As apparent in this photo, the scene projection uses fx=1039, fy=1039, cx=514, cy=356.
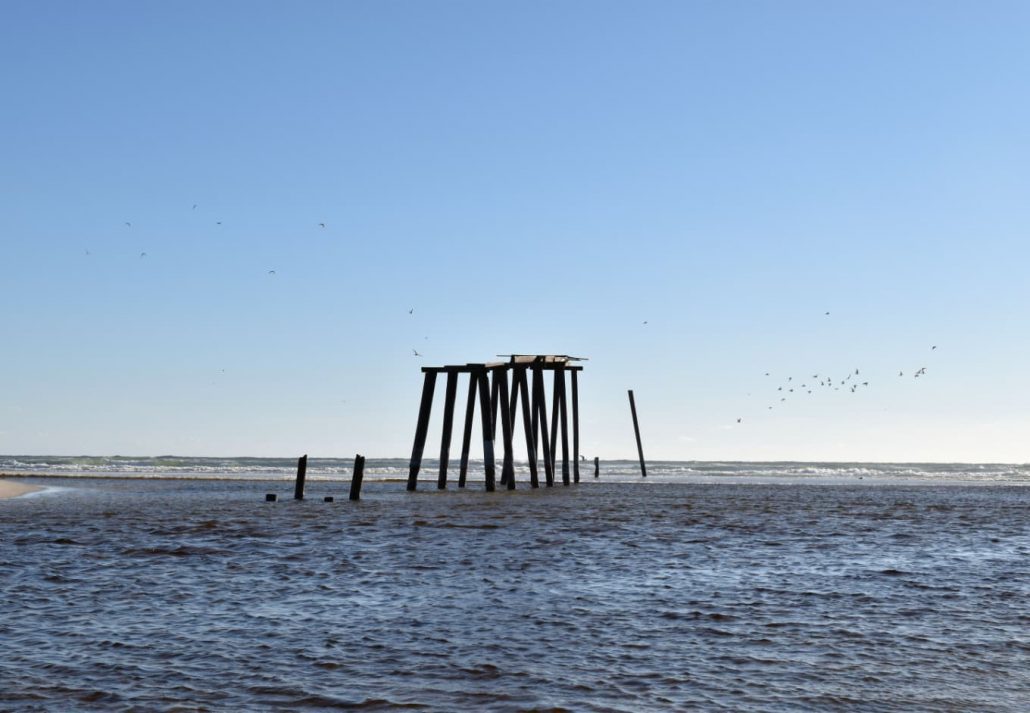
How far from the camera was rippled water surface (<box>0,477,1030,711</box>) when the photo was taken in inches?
317

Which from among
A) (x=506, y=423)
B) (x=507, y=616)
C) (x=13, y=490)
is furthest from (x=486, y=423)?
(x=507, y=616)

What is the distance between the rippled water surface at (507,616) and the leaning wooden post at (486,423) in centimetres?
1185

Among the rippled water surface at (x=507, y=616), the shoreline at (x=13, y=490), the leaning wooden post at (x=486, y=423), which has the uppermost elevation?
the leaning wooden post at (x=486, y=423)

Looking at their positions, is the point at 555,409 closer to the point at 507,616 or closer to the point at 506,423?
the point at 506,423

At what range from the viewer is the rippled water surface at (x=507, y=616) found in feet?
26.5

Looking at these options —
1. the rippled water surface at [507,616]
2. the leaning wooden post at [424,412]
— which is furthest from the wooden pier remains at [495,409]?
the rippled water surface at [507,616]

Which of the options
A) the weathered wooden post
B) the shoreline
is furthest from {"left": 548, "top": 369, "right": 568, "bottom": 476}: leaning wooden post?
the shoreline

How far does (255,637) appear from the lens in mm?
10047

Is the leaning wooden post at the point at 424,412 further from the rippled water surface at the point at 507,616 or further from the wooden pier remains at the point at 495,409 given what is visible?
the rippled water surface at the point at 507,616

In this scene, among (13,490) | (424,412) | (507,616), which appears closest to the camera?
(507,616)

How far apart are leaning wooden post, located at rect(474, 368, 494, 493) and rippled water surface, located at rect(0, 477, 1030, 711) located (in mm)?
11851

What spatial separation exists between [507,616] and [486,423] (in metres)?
23.8

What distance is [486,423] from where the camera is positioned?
35.2 metres

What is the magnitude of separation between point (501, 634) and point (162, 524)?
13995 mm
